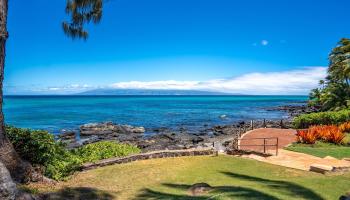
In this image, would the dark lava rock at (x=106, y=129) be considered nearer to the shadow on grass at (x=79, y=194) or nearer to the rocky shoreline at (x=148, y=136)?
the rocky shoreline at (x=148, y=136)

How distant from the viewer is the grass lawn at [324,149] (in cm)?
1911

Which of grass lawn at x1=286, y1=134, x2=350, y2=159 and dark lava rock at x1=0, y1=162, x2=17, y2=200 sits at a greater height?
dark lava rock at x1=0, y1=162, x2=17, y2=200

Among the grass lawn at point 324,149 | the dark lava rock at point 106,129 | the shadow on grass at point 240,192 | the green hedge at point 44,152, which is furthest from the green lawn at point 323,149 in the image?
the dark lava rock at point 106,129

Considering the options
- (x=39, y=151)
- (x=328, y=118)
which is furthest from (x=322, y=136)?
(x=39, y=151)

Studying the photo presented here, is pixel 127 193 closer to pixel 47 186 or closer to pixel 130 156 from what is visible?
pixel 47 186

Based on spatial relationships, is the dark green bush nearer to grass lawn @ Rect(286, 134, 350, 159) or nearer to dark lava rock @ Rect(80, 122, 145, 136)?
grass lawn @ Rect(286, 134, 350, 159)

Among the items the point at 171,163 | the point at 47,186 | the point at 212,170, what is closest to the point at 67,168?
the point at 47,186

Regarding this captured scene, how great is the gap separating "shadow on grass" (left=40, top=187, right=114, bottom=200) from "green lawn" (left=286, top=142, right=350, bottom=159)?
12584 mm

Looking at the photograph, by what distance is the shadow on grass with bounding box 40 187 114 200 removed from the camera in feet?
33.5

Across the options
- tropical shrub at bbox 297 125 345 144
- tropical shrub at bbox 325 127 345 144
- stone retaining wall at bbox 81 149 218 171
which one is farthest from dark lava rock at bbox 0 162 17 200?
tropical shrub at bbox 325 127 345 144

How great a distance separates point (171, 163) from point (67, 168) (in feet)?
14.9

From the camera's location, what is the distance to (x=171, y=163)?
15688 mm

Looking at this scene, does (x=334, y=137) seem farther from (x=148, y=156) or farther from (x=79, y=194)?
(x=79, y=194)

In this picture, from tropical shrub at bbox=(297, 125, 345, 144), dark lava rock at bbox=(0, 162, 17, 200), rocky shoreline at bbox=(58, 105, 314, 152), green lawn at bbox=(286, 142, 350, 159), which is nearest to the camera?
dark lava rock at bbox=(0, 162, 17, 200)
